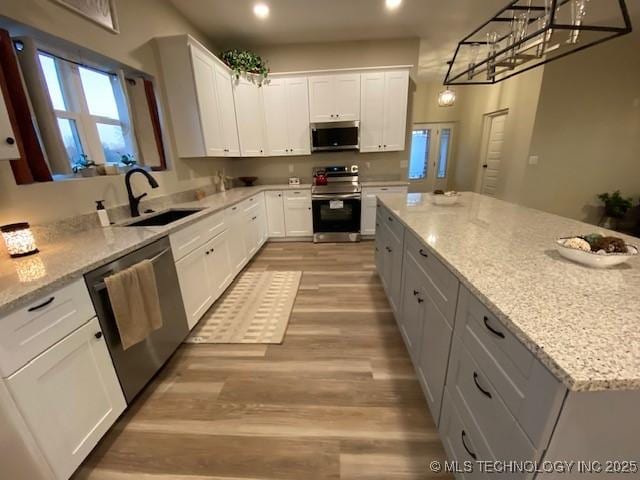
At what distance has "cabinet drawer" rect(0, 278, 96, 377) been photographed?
3.08 ft

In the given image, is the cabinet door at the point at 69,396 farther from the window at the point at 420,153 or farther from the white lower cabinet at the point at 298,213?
the window at the point at 420,153

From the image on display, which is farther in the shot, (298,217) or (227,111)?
(298,217)

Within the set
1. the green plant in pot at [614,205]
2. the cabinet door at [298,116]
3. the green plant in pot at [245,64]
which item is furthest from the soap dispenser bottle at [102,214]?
the green plant in pot at [614,205]

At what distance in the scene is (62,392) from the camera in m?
1.12

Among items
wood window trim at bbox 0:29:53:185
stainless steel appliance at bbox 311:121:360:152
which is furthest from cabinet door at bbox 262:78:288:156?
wood window trim at bbox 0:29:53:185

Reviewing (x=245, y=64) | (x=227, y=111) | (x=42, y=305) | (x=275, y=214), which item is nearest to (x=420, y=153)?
(x=275, y=214)

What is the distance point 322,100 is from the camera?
12.9 ft

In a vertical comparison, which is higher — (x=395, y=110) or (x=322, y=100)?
(x=322, y=100)

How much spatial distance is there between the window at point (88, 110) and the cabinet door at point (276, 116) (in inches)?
81.1

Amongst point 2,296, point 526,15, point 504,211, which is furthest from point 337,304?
point 526,15

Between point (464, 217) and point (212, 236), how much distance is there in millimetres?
2129

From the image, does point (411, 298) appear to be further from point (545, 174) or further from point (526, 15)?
point (545, 174)

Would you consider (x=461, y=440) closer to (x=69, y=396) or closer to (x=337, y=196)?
(x=69, y=396)

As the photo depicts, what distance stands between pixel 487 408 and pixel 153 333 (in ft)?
5.83
